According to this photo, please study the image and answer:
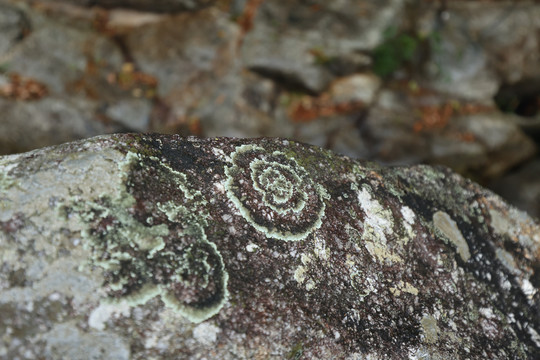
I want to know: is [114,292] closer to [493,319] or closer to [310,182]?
[310,182]

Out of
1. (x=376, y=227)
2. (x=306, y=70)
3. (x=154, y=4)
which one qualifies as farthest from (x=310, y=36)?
(x=376, y=227)

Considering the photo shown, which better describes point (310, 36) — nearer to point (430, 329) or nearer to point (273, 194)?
point (273, 194)

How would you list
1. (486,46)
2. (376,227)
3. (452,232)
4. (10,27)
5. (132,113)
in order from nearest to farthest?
(376,227), (452,232), (10,27), (132,113), (486,46)

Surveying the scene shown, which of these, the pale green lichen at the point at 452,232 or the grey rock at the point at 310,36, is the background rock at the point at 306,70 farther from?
the pale green lichen at the point at 452,232

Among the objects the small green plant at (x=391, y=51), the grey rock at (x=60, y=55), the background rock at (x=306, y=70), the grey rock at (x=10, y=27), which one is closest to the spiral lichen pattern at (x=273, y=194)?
the background rock at (x=306, y=70)

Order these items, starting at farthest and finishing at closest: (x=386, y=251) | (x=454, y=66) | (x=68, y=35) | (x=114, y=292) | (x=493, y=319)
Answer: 1. (x=454, y=66)
2. (x=68, y=35)
3. (x=493, y=319)
4. (x=386, y=251)
5. (x=114, y=292)

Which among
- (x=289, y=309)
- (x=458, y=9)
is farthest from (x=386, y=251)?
(x=458, y=9)
